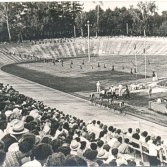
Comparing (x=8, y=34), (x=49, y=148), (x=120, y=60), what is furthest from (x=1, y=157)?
(x=8, y=34)

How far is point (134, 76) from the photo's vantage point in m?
32.5

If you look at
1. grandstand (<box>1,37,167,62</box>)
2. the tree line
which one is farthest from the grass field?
the tree line

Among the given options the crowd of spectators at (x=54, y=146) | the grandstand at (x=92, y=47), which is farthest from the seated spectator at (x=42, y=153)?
the grandstand at (x=92, y=47)

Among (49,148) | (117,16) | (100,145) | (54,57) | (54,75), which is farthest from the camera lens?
(117,16)

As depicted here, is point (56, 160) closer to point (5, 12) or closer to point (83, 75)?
point (83, 75)

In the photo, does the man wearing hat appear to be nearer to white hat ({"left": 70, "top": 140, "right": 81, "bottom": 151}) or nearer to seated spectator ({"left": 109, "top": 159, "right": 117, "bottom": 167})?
white hat ({"left": 70, "top": 140, "right": 81, "bottom": 151})

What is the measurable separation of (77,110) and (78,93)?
19.9 feet

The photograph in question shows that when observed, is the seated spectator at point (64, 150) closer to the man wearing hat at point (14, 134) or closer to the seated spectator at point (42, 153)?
the seated spectator at point (42, 153)

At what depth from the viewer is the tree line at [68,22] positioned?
188 feet

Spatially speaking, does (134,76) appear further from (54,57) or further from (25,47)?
(25,47)

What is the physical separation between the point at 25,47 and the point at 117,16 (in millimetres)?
20095

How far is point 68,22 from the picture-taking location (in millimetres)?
63156

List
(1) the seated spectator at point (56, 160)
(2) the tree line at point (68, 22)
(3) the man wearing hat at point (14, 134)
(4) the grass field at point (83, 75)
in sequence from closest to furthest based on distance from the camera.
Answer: (1) the seated spectator at point (56, 160)
(3) the man wearing hat at point (14, 134)
(4) the grass field at point (83, 75)
(2) the tree line at point (68, 22)

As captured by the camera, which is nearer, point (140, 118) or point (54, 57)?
point (140, 118)
